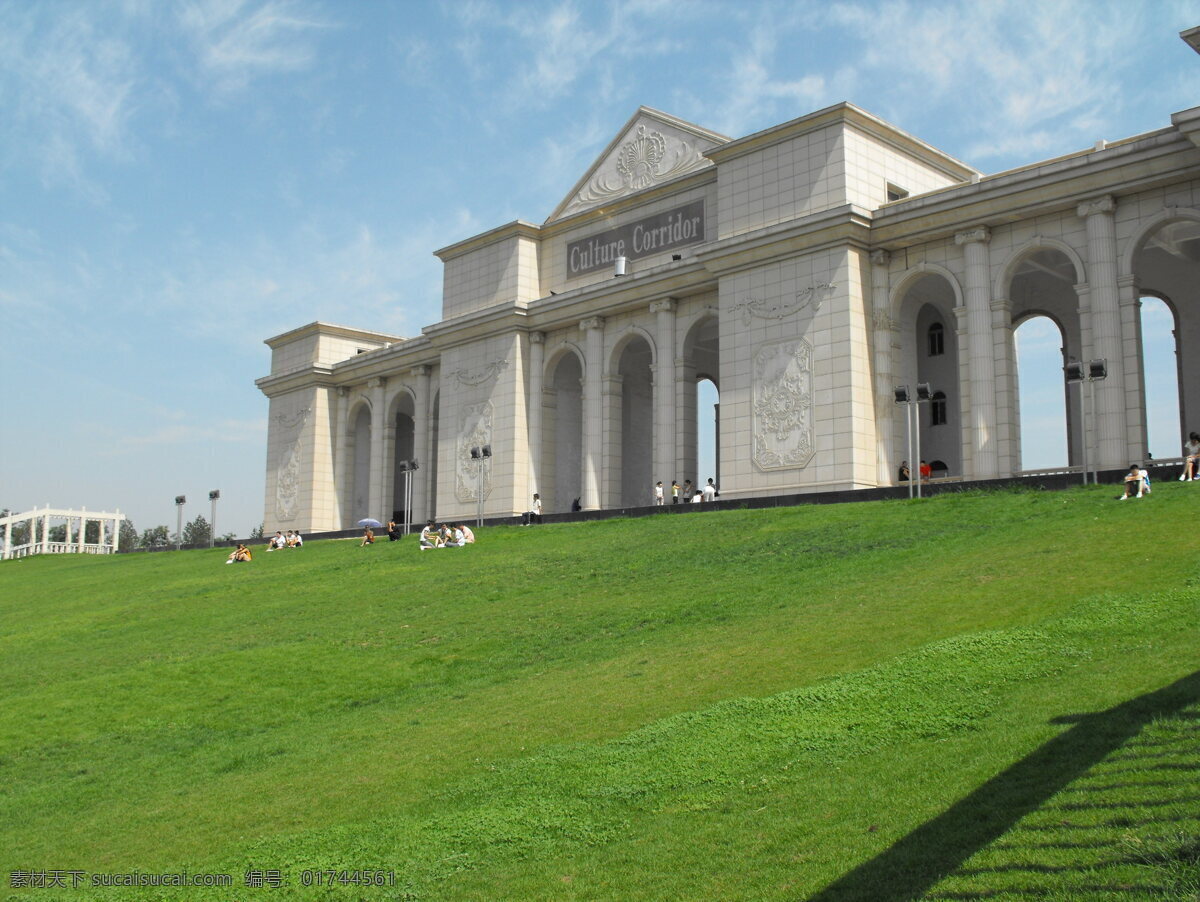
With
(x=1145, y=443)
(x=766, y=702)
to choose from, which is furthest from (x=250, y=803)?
(x=1145, y=443)

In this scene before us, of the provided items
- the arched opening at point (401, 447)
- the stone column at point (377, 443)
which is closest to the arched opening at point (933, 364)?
the arched opening at point (401, 447)

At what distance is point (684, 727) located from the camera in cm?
1176

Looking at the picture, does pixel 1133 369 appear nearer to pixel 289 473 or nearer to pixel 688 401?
pixel 688 401

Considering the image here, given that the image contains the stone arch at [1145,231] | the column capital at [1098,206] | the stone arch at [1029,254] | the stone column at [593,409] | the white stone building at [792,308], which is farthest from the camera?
the stone column at [593,409]

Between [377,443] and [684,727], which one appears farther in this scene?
[377,443]

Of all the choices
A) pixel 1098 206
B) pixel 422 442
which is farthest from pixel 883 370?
pixel 422 442

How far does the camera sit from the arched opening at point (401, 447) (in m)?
55.0

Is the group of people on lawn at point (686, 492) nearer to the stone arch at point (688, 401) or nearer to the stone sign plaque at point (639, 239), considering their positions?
the stone arch at point (688, 401)

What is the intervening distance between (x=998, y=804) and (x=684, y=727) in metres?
4.01

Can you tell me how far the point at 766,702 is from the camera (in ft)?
39.3

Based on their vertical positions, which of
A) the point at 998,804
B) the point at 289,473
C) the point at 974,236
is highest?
the point at 974,236

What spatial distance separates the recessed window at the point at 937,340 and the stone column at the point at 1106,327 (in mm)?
9570

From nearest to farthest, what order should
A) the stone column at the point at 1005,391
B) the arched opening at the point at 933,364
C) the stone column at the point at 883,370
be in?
the stone column at the point at 1005,391 → the stone column at the point at 883,370 → the arched opening at the point at 933,364

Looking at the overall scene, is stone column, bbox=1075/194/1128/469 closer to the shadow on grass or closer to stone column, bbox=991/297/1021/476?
stone column, bbox=991/297/1021/476
